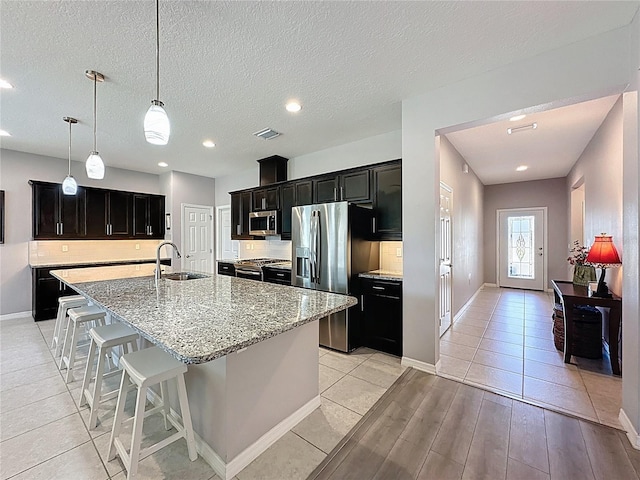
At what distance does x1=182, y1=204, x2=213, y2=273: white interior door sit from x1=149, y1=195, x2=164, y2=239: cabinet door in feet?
1.53

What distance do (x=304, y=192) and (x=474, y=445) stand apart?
341cm

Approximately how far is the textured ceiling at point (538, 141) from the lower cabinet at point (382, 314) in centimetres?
225

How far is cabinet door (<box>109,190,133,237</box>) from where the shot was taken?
17.2 feet

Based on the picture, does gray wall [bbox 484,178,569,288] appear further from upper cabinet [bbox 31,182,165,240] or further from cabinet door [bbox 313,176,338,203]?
upper cabinet [bbox 31,182,165,240]

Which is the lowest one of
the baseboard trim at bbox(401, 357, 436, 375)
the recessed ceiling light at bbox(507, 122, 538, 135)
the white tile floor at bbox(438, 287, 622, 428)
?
the white tile floor at bbox(438, 287, 622, 428)

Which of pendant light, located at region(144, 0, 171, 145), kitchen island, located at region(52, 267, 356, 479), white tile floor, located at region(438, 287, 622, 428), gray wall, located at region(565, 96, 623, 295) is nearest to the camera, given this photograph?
kitchen island, located at region(52, 267, 356, 479)

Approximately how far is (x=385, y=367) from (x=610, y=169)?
10.8 feet

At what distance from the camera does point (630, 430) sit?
1793mm

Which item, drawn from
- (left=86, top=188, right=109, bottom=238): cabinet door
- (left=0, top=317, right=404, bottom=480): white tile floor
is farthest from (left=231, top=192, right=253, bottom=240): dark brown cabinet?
(left=0, top=317, right=404, bottom=480): white tile floor

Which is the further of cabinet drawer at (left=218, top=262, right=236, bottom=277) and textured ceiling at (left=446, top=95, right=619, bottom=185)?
cabinet drawer at (left=218, top=262, right=236, bottom=277)

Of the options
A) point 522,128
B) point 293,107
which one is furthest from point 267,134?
point 522,128

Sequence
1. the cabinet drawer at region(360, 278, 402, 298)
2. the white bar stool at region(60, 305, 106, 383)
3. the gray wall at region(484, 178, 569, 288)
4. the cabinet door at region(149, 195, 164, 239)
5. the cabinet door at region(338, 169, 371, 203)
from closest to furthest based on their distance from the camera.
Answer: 1. the white bar stool at region(60, 305, 106, 383)
2. the cabinet drawer at region(360, 278, 402, 298)
3. the cabinet door at region(338, 169, 371, 203)
4. the cabinet door at region(149, 195, 164, 239)
5. the gray wall at region(484, 178, 569, 288)

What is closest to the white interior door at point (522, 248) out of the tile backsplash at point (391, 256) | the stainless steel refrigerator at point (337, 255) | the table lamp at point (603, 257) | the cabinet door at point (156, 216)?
the table lamp at point (603, 257)

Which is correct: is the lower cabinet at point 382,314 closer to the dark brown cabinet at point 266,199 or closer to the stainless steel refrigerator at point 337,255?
the stainless steel refrigerator at point 337,255
